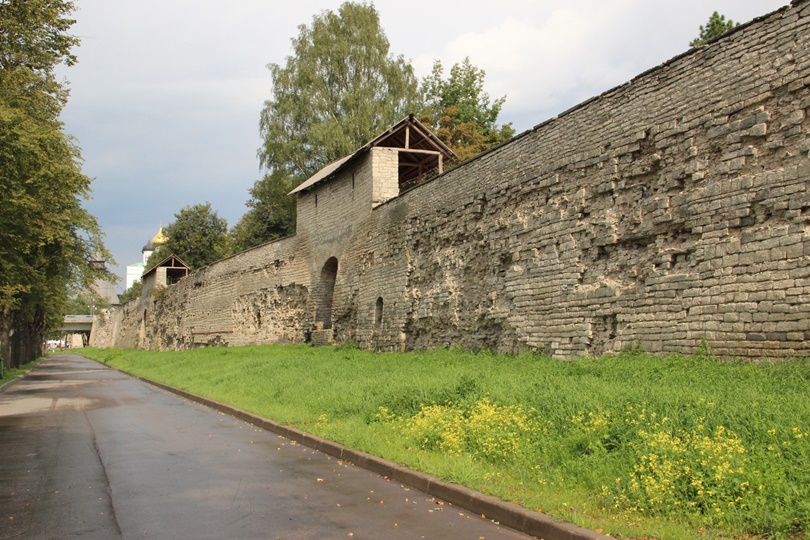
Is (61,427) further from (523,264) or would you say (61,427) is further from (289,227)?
(289,227)

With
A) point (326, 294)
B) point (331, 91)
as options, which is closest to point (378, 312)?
point (326, 294)

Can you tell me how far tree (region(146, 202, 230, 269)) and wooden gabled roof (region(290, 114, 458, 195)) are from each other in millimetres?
42999

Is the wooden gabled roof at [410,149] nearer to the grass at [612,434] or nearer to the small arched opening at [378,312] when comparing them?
the small arched opening at [378,312]

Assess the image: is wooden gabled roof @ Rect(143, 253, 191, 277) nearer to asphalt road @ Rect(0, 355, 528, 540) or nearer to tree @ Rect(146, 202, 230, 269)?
tree @ Rect(146, 202, 230, 269)

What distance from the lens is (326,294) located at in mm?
29094

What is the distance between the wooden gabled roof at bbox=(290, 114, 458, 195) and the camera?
2538 cm

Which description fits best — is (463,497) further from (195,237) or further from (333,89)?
(195,237)

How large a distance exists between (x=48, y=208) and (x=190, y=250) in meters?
48.8

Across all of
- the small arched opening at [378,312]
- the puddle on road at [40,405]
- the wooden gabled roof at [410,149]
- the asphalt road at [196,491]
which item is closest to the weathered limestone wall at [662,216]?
the small arched opening at [378,312]

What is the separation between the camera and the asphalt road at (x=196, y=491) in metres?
5.76

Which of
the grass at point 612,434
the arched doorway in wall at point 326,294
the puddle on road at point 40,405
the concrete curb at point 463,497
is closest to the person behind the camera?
the grass at point 612,434

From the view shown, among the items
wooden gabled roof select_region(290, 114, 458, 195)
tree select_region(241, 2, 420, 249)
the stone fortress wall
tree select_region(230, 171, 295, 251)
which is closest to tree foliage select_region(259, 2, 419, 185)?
tree select_region(241, 2, 420, 249)

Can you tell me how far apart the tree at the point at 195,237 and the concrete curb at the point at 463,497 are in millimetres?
62262

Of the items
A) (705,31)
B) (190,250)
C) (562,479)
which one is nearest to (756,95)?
(562,479)
